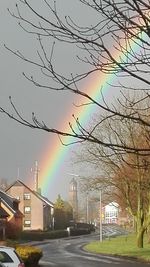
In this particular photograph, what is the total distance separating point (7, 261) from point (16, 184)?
351 ft

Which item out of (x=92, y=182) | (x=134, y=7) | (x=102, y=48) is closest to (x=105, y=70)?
(x=102, y=48)

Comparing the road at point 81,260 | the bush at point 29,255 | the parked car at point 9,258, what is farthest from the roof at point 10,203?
the parked car at point 9,258

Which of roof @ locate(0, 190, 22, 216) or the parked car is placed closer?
the parked car

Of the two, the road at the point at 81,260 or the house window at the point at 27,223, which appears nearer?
the road at the point at 81,260

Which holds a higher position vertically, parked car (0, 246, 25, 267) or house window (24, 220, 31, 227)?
parked car (0, 246, 25, 267)

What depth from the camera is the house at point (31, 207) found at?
122062 mm

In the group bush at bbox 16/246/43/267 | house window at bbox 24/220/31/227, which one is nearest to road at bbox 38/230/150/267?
bush at bbox 16/246/43/267

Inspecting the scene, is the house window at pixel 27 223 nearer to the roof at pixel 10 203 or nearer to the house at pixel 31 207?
the house at pixel 31 207

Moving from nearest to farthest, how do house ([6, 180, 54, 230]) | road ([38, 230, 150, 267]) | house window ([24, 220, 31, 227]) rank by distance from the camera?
1. road ([38, 230, 150, 267])
2. house ([6, 180, 54, 230])
3. house window ([24, 220, 31, 227])

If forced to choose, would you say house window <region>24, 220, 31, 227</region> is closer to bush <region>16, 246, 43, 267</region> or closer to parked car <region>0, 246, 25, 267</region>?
bush <region>16, 246, 43, 267</region>

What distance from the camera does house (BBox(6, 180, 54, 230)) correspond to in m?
122

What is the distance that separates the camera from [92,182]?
62781mm

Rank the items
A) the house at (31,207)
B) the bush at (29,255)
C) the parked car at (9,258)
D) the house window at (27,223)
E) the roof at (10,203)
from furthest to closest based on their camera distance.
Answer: the house window at (27,223)
the house at (31,207)
the roof at (10,203)
the bush at (29,255)
the parked car at (9,258)

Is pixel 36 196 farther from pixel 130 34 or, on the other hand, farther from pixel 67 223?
pixel 130 34
